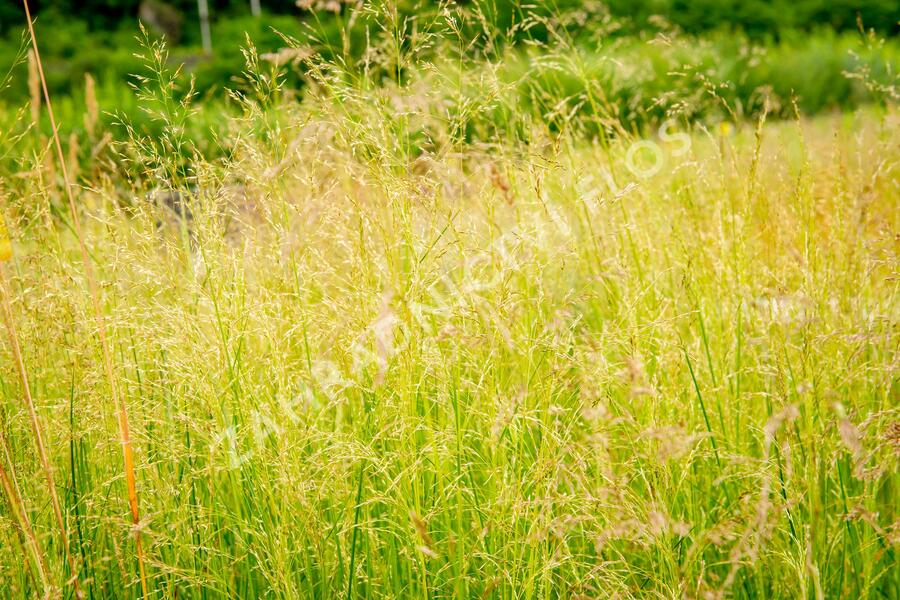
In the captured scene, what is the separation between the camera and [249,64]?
1.50 meters

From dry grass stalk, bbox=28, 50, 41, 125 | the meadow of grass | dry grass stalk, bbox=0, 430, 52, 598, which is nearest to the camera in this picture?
dry grass stalk, bbox=0, 430, 52, 598

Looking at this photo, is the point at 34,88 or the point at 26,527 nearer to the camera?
the point at 26,527

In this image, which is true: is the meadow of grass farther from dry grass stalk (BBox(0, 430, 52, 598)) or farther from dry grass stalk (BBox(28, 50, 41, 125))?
dry grass stalk (BBox(28, 50, 41, 125))

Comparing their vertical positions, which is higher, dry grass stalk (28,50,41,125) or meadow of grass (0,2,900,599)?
dry grass stalk (28,50,41,125)

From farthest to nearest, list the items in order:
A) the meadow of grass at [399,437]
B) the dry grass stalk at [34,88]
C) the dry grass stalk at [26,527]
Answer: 1. the dry grass stalk at [34,88]
2. the meadow of grass at [399,437]
3. the dry grass stalk at [26,527]

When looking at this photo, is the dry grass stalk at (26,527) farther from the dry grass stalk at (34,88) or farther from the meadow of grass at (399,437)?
the dry grass stalk at (34,88)

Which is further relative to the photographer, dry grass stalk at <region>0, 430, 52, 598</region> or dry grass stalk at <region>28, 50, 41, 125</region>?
dry grass stalk at <region>28, 50, 41, 125</region>

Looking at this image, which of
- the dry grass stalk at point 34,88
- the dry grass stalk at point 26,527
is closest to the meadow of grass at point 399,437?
the dry grass stalk at point 26,527

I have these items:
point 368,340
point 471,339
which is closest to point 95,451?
point 368,340

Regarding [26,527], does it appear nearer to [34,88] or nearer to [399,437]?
[399,437]

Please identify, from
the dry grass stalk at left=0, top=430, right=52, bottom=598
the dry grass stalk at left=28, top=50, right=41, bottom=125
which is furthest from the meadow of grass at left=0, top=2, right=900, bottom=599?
Answer: the dry grass stalk at left=28, top=50, right=41, bottom=125

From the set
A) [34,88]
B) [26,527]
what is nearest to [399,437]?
[26,527]

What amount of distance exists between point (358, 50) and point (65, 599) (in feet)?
21.8

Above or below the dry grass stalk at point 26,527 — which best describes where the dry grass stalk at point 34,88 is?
above
